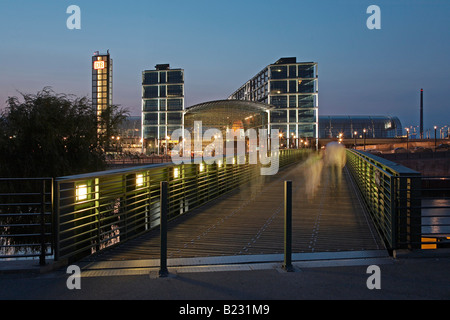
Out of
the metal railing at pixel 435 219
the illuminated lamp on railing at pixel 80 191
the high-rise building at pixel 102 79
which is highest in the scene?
the high-rise building at pixel 102 79

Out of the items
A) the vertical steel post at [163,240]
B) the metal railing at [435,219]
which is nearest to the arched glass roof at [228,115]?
the metal railing at [435,219]

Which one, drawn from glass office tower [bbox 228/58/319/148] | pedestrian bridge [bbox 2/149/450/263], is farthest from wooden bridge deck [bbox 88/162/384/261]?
glass office tower [bbox 228/58/319/148]

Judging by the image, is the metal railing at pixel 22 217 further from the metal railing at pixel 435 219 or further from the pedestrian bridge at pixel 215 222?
the metal railing at pixel 435 219

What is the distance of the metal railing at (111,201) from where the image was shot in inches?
219

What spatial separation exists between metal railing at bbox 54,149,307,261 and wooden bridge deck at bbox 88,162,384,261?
33 cm

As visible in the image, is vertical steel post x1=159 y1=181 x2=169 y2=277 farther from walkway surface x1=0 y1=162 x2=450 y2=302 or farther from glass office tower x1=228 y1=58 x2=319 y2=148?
glass office tower x1=228 y1=58 x2=319 y2=148

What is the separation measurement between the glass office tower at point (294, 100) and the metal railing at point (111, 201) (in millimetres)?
96043

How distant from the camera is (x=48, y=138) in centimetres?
1647

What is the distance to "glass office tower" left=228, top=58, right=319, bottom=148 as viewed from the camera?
→ 352ft
